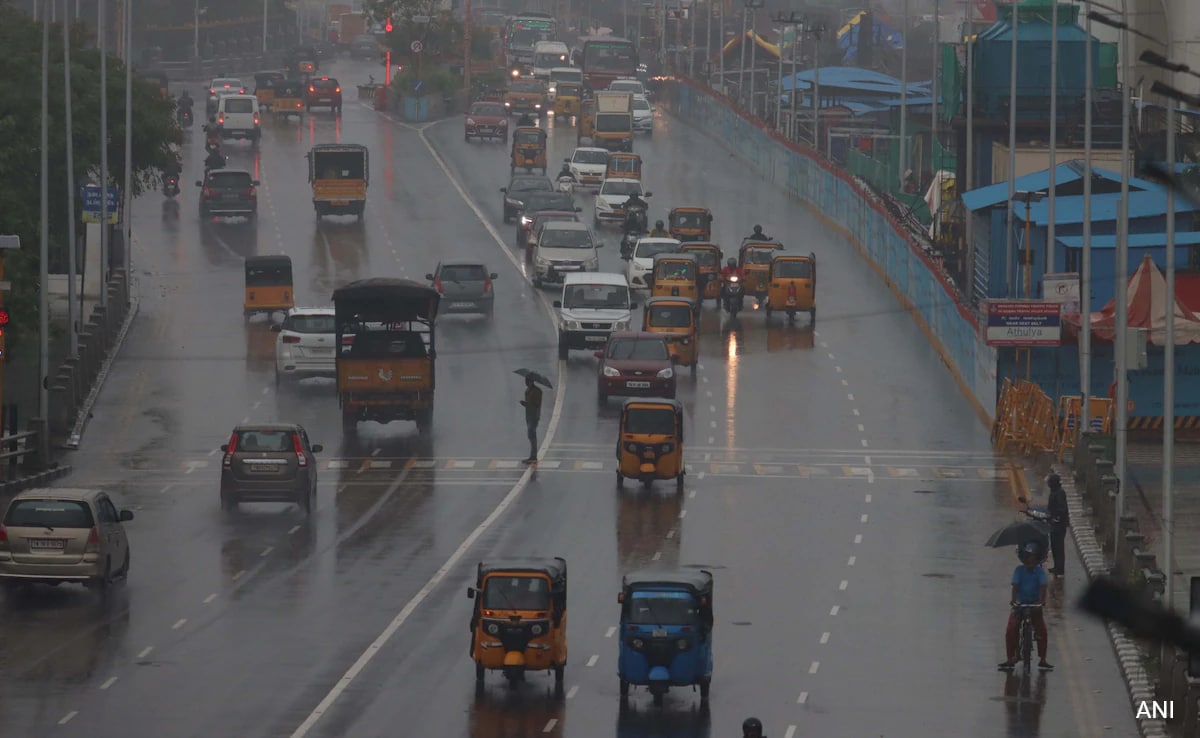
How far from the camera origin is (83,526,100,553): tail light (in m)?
27.3

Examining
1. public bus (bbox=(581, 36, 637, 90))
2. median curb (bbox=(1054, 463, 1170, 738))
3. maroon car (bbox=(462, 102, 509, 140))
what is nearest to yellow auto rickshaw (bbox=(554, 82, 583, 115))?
maroon car (bbox=(462, 102, 509, 140))

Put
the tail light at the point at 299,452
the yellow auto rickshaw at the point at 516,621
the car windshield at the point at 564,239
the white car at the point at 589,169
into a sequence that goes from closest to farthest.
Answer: the yellow auto rickshaw at the point at 516,621, the tail light at the point at 299,452, the car windshield at the point at 564,239, the white car at the point at 589,169

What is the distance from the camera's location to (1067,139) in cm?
6681

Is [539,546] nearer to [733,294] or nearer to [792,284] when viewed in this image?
[792,284]

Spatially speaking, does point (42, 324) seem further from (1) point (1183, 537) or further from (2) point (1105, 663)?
(2) point (1105, 663)

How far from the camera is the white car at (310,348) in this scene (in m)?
49.5

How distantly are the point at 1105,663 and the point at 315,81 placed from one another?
90.2 meters

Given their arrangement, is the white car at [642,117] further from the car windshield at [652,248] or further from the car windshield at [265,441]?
the car windshield at [265,441]

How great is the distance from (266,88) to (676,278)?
2189 inches

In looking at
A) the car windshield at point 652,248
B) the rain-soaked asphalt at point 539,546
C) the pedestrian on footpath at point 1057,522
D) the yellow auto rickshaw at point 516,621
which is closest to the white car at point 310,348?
the rain-soaked asphalt at point 539,546

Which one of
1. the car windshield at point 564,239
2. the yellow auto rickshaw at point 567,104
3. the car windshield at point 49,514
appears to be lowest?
A: the car windshield at point 49,514

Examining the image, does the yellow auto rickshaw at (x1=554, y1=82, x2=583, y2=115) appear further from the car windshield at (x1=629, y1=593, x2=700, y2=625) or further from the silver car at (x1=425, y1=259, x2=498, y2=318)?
the car windshield at (x1=629, y1=593, x2=700, y2=625)

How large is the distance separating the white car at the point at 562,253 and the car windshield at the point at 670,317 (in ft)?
37.3

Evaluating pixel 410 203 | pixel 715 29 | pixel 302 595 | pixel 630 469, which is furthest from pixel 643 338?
pixel 715 29
